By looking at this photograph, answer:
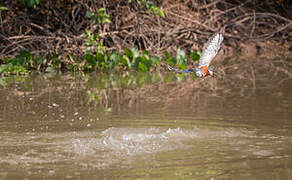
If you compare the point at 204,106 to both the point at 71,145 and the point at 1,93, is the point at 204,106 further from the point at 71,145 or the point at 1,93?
the point at 1,93

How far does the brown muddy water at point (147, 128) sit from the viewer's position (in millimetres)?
3766

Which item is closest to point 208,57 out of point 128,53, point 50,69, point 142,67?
point 142,67

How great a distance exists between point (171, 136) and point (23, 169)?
1.49m

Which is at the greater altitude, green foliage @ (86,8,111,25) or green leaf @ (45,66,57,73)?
green foliage @ (86,8,111,25)

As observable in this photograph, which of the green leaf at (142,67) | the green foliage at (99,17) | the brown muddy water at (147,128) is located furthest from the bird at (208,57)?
the green foliage at (99,17)

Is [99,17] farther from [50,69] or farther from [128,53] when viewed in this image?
[50,69]

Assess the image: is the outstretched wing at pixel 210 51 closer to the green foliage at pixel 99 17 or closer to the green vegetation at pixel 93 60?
the green vegetation at pixel 93 60

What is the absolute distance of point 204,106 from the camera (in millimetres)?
6195

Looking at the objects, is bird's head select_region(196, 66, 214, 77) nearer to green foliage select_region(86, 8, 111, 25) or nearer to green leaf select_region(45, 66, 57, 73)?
green leaf select_region(45, 66, 57, 73)

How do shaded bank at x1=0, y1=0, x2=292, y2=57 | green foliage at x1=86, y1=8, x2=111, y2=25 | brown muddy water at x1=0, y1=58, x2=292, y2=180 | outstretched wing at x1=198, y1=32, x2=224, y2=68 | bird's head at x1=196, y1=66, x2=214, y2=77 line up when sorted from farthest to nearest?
shaded bank at x1=0, y1=0, x2=292, y2=57, green foliage at x1=86, y1=8, x2=111, y2=25, outstretched wing at x1=198, y1=32, x2=224, y2=68, bird's head at x1=196, y1=66, x2=214, y2=77, brown muddy water at x1=0, y1=58, x2=292, y2=180

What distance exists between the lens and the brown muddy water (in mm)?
3766

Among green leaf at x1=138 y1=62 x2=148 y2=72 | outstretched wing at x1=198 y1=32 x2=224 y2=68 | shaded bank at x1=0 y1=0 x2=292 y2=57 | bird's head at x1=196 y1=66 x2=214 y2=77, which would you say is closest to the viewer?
bird's head at x1=196 y1=66 x2=214 y2=77

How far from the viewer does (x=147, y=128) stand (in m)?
5.17

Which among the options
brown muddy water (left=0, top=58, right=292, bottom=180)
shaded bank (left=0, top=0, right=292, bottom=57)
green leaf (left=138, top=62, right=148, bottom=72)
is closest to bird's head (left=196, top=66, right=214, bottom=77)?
brown muddy water (left=0, top=58, right=292, bottom=180)
